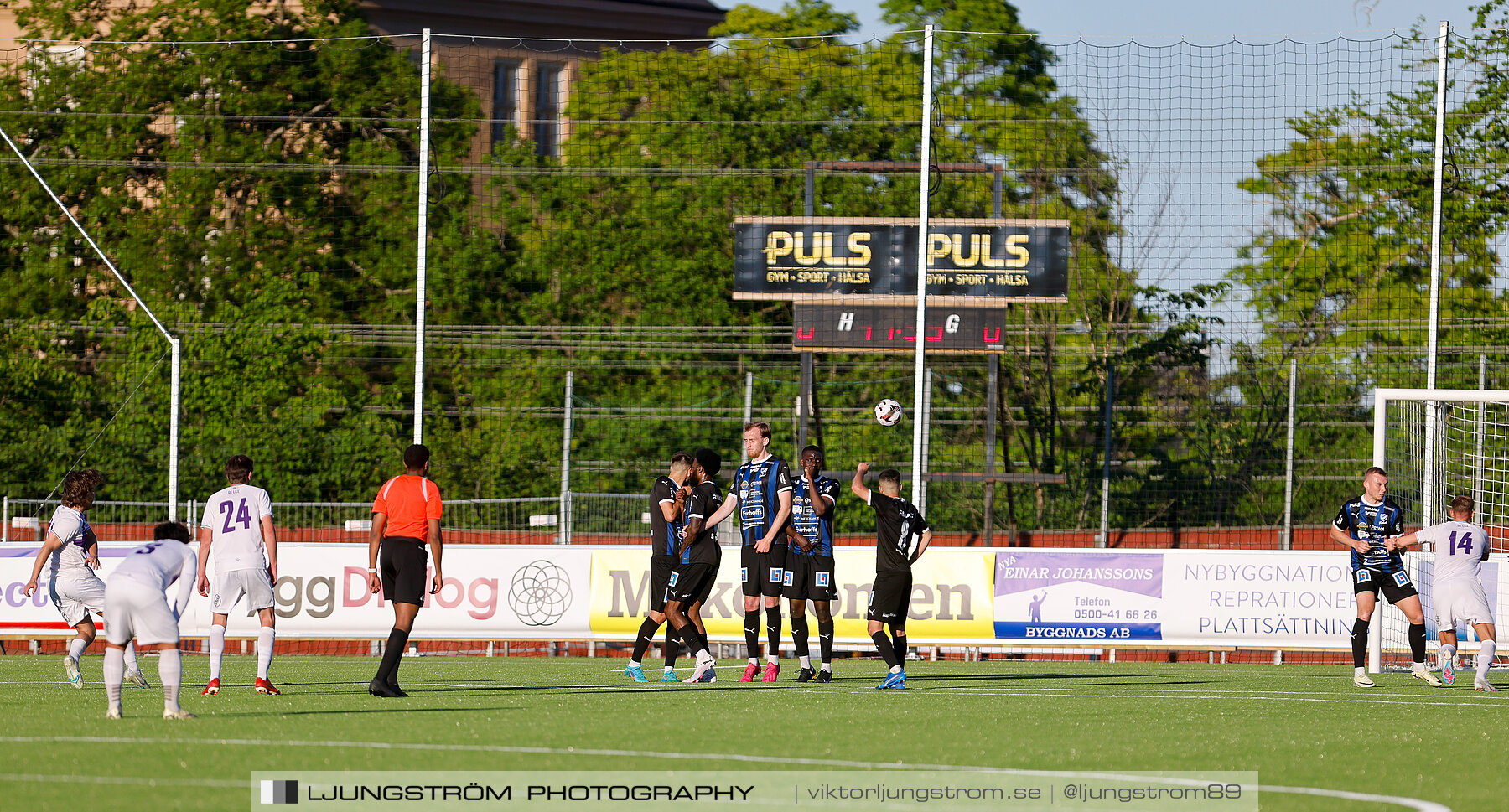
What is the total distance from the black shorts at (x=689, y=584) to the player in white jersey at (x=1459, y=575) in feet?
20.4

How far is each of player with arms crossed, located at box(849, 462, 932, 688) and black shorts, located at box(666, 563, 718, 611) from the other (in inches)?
50.6

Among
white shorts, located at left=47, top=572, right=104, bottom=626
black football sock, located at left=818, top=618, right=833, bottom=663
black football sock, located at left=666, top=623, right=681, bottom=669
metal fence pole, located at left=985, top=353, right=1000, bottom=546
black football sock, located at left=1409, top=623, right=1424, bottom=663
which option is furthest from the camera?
metal fence pole, located at left=985, top=353, right=1000, bottom=546

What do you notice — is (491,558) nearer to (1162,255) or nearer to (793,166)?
(1162,255)

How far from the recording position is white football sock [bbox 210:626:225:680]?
35.8ft

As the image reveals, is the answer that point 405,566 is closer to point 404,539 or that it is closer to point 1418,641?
point 404,539

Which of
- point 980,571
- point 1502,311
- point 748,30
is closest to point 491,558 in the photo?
Answer: point 980,571

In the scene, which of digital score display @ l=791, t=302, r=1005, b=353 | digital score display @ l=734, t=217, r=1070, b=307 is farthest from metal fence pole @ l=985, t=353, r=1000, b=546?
digital score display @ l=734, t=217, r=1070, b=307

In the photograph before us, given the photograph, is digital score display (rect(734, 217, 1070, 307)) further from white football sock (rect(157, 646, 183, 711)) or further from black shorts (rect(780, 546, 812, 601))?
white football sock (rect(157, 646, 183, 711))

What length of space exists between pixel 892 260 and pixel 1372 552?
9.65 metres

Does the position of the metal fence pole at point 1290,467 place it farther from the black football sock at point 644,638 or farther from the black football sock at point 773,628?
the black football sock at point 644,638

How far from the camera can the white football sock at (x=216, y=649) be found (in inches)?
430

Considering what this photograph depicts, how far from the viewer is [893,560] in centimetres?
1222

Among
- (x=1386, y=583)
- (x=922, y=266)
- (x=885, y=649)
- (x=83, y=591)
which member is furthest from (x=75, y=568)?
(x=1386, y=583)

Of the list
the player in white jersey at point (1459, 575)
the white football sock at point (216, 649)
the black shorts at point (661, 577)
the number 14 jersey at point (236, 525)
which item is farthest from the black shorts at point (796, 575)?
the player in white jersey at point (1459, 575)
